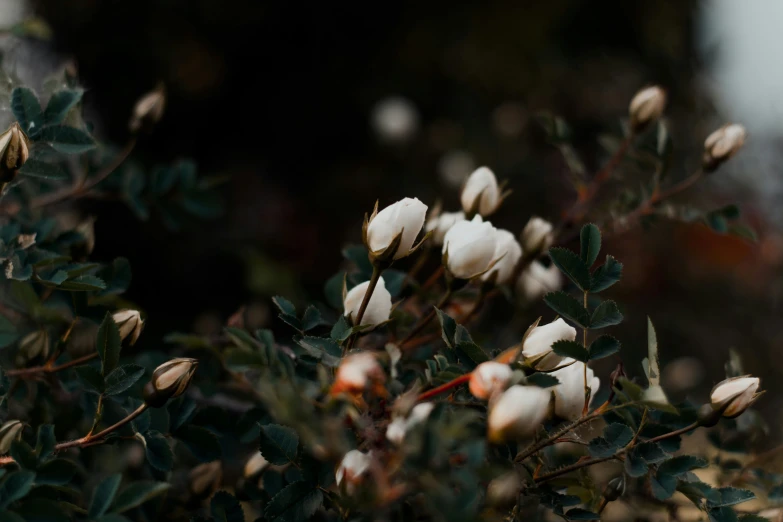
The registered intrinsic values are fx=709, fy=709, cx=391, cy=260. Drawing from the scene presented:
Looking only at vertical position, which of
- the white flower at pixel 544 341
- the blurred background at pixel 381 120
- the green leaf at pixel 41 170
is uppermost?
the green leaf at pixel 41 170

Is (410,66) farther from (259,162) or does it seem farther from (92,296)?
(92,296)

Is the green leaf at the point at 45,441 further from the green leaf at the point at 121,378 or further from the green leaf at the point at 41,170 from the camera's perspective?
the green leaf at the point at 41,170

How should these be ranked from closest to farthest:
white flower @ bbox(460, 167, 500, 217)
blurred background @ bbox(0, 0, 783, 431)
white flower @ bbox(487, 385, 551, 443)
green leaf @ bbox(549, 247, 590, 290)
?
white flower @ bbox(487, 385, 551, 443) → green leaf @ bbox(549, 247, 590, 290) → white flower @ bbox(460, 167, 500, 217) → blurred background @ bbox(0, 0, 783, 431)

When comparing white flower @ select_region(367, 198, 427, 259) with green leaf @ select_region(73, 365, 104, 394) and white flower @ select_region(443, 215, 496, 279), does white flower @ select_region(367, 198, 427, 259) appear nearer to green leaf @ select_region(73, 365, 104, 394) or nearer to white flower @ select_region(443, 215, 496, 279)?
white flower @ select_region(443, 215, 496, 279)

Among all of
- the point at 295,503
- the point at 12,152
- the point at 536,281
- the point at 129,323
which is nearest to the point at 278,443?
the point at 295,503

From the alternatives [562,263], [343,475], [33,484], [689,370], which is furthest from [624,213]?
[689,370]

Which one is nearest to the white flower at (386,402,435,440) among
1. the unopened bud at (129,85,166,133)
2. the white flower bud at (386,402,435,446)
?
the white flower bud at (386,402,435,446)

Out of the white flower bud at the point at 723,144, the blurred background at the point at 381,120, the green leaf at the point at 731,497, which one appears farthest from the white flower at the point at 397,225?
the blurred background at the point at 381,120
